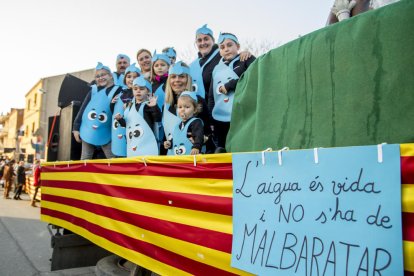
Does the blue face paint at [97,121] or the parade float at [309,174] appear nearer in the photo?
the parade float at [309,174]

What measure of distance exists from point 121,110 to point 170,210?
2.09 meters

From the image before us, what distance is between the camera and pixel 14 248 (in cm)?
545

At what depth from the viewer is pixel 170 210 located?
2043 millimetres

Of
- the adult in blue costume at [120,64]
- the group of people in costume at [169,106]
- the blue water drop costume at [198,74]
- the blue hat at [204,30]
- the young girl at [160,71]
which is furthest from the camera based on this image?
the adult in blue costume at [120,64]

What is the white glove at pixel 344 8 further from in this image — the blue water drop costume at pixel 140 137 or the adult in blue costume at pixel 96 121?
the adult in blue costume at pixel 96 121

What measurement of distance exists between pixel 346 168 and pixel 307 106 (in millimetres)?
440

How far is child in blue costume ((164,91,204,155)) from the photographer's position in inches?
107

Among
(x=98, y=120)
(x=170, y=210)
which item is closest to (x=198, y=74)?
(x=98, y=120)

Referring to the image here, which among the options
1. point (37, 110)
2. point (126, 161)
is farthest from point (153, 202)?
point (37, 110)

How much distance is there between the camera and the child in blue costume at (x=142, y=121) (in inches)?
126

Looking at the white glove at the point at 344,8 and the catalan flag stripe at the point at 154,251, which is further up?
the white glove at the point at 344,8

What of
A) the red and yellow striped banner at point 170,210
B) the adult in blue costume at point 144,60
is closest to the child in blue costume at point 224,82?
the red and yellow striped banner at point 170,210

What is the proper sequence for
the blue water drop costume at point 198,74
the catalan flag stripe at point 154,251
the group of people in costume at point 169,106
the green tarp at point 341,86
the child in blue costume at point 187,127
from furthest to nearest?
the blue water drop costume at point 198,74, the group of people in costume at point 169,106, the child in blue costume at point 187,127, the catalan flag stripe at point 154,251, the green tarp at point 341,86

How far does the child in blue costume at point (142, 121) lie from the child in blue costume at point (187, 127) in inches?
17.4
